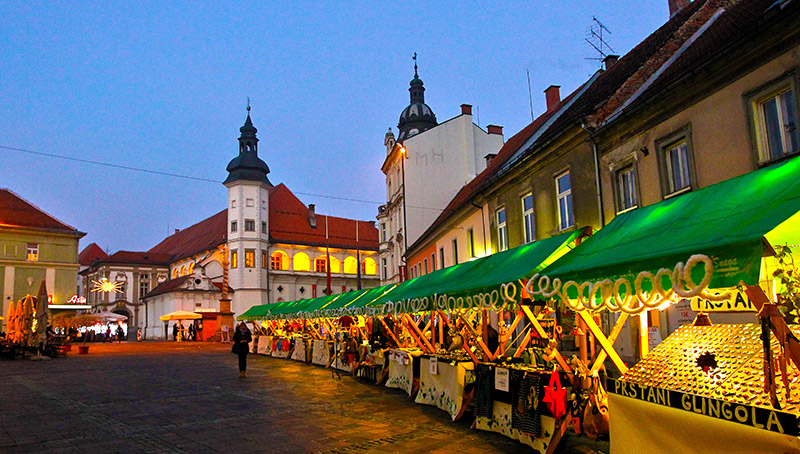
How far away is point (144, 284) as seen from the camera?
250 ft

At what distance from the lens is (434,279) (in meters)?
14.6

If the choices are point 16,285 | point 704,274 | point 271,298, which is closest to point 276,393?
point 704,274

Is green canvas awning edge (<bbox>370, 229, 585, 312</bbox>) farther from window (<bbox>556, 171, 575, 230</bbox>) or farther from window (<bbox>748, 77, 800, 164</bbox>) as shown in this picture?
window (<bbox>556, 171, 575, 230</bbox>)

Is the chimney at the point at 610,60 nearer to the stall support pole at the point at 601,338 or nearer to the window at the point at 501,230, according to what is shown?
the window at the point at 501,230

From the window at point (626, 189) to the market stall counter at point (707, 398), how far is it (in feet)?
29.7

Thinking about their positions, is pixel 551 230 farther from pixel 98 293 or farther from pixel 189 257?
pixel 98 293

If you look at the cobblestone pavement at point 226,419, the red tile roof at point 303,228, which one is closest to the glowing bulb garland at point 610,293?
the cobblestone pavement at point 226,419

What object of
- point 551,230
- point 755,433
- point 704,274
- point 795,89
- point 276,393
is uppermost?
point 795,89

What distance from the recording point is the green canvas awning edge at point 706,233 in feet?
15.6

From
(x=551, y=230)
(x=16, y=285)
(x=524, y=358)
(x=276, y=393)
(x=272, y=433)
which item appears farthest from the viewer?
(x=16, y=285)

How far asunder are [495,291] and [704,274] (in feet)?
15.5

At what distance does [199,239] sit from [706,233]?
76.9 metres

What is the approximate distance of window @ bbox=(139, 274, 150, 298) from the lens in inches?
2982

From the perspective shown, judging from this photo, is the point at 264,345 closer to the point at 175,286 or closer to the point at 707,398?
the point at 707,398
